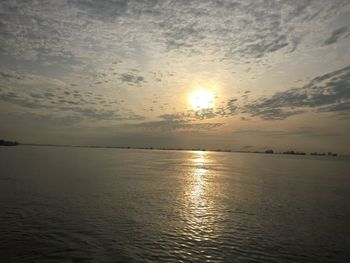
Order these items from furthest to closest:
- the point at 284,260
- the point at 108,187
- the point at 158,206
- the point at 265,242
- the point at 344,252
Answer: the point at 108,187
the point at 158,206
the point at 265,242
the point at 344,252
the point at 284,260

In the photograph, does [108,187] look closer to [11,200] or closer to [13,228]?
[11,200]

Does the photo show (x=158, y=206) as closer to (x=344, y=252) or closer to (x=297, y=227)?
(x=297, y=227)

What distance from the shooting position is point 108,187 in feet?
147

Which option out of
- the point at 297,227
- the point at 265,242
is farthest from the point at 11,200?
the point at 297,227

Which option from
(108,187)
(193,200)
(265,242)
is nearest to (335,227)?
(265,242)

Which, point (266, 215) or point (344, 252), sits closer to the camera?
point (344, 252)

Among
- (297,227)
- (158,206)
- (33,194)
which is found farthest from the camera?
(33,194)

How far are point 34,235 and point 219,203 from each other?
22011 millimetres

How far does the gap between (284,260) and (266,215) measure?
1190 centimetres

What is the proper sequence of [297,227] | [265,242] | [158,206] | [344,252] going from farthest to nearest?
[158,206]
[297,227]
[265,242]
[344,252]

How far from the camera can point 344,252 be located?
778 inches

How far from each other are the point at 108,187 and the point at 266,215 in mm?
24871

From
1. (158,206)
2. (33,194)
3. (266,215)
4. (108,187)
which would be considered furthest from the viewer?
(108,187)

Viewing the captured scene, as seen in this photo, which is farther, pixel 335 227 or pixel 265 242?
pixel 335 227
